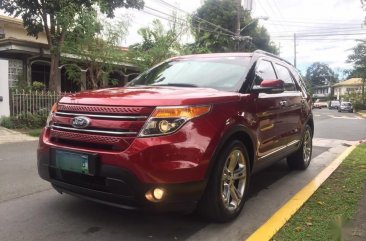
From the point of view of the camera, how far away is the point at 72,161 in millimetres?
3889

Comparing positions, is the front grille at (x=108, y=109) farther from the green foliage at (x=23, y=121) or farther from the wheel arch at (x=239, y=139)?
the green foliage at (x=23, y=121)

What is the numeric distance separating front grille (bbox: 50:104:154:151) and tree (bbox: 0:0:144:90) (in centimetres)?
1315

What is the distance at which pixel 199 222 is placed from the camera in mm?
4312

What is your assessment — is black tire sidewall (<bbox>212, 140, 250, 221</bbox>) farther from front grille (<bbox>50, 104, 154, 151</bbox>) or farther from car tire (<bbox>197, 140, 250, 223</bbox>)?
front grille (<bbox>50, 104, 154, 151</bbox>)

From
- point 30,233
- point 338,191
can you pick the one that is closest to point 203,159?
point 30,233

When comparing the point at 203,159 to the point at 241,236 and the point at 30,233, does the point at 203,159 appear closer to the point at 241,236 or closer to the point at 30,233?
the point at 241,236

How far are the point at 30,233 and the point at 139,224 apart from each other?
0.98 meters

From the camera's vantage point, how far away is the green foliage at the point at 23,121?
559 inches

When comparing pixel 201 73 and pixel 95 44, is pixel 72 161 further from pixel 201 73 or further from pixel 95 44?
pixel 95 44

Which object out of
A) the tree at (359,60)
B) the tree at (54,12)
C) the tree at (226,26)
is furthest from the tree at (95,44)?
the tree at (359,60)

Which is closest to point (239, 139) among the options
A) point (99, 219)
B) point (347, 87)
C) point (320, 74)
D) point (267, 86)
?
point (267, 86)

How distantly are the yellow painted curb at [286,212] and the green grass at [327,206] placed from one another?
0.06 m

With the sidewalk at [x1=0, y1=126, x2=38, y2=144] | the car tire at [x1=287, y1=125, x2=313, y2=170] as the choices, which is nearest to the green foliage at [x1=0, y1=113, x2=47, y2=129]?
the sidewalk at [x1=0, y1=126, x2=38, y2=144]

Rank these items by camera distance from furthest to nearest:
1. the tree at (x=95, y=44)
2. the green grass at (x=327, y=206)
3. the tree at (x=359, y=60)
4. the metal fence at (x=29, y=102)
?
the tree at (x=359, y=60) → the tree at (x=95, y=44) → the metal fence at (x=29, y=102) → the green grass at (x=327, y=206)
